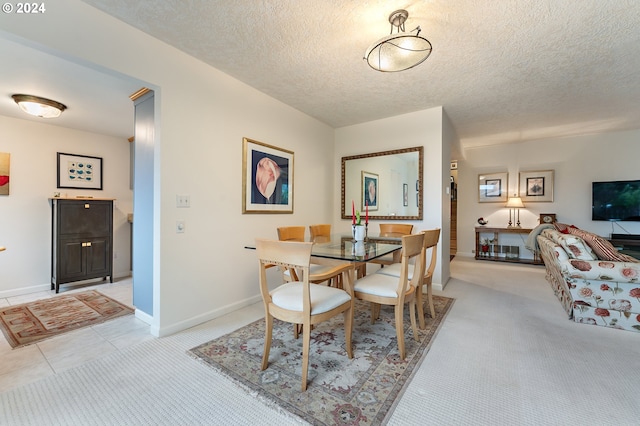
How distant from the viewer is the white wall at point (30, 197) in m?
3.46

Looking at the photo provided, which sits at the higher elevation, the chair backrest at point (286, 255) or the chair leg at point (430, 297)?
the chair backrest at point (286, 255)

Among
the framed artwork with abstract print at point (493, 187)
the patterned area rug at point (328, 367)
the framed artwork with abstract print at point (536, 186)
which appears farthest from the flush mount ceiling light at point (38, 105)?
the framed artwork with abstract print at point (536, 186)

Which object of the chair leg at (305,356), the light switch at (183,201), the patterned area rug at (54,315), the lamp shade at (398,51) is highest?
the lamp shade at (398,51)

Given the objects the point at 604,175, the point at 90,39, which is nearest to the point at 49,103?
the point at 90,39

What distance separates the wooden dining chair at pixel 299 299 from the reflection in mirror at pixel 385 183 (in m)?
2.39

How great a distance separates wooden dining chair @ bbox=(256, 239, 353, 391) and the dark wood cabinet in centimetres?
368

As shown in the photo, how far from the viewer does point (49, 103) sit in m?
3.02

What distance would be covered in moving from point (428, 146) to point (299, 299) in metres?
3.00

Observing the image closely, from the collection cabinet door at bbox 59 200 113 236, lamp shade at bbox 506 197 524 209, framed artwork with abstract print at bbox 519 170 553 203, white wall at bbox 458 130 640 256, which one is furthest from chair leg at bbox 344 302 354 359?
framed artwork with abstract print at bbox 519 170 553 203

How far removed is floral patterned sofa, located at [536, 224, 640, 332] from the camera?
2.36 m

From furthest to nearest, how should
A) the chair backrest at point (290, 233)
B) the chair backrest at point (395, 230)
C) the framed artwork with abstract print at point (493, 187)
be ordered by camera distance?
the framed artwork with abstract print at point (493, 187) < the chair backrest at point (395, 230) < the chair backrest at point (290, 233)

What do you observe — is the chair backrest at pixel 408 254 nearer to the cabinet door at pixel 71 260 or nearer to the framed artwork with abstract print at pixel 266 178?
the framed artwork with abstract print at pixel 266 178

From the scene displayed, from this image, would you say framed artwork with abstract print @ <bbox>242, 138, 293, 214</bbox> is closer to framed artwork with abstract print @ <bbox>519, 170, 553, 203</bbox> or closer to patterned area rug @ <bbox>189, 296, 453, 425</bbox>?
patterned area rug @ <bbox>189, 296, 453, 425</bbox>

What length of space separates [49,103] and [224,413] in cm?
388
